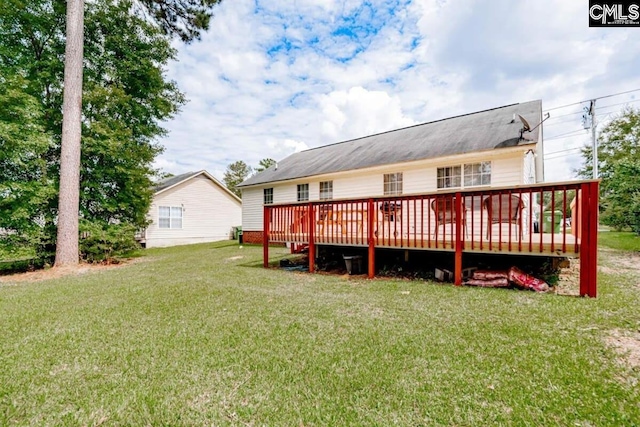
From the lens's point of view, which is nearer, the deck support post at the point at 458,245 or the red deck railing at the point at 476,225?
the red deck railing at the point at 476,225

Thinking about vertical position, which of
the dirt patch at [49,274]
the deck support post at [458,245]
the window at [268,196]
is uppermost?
the window at [268,196]

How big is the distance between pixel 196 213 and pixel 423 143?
50.5 feet

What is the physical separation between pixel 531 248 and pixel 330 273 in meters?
3.83

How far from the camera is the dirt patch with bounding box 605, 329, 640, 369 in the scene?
232cm

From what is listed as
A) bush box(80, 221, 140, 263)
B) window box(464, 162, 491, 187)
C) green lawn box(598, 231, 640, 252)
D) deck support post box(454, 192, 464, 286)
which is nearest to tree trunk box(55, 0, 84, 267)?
bush box(80, 221, 140, 263)

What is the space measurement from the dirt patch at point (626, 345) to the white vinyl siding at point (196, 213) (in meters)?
14.4

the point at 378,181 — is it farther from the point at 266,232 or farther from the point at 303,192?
the point at 266,232

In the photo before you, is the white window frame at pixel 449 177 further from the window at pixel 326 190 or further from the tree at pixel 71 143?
the tree at pixel 71 143

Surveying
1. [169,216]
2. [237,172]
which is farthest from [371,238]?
[237,172]

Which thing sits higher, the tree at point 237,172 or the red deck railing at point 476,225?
the tree at point 237,172

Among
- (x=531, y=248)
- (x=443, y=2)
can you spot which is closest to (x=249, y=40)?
(x=443, y=2)

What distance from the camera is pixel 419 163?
950cm

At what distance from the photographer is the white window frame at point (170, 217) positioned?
17844 mm

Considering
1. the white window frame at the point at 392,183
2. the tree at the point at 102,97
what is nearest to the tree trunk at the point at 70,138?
the tree at the point at 102,97
